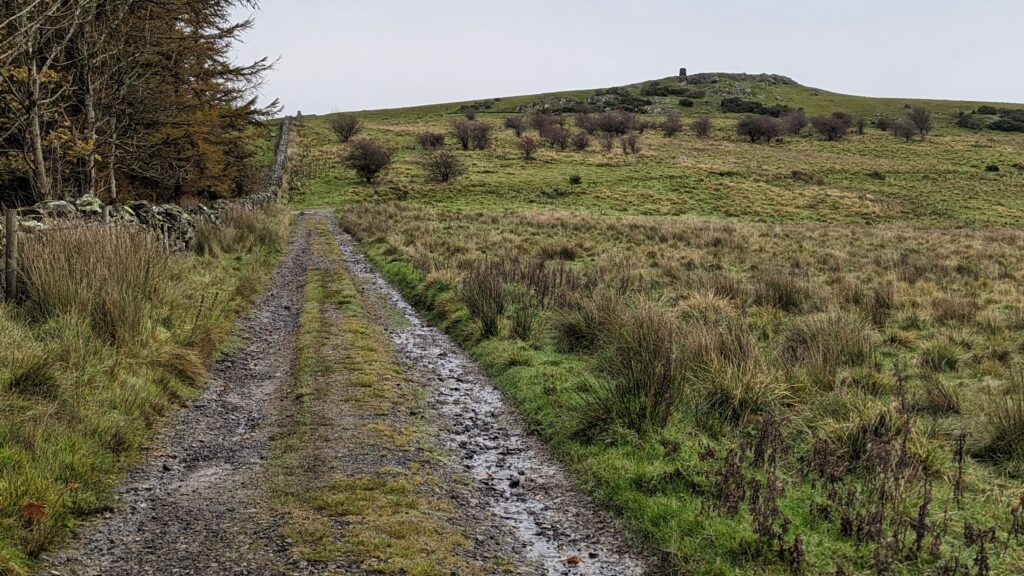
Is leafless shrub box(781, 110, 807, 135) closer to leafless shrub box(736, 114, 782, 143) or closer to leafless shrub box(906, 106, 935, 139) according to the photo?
leafless shrub box(736, 114, 782, 143)

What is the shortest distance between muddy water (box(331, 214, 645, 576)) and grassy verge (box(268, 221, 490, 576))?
0.39 meters

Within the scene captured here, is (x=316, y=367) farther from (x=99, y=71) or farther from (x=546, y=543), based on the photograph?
(x=99, y=71)

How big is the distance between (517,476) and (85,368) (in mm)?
4329

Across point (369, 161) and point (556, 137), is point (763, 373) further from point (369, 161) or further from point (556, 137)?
point (556, 137)

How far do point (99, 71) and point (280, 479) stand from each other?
15.0 m

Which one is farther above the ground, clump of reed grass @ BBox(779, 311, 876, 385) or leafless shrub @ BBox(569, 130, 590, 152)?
leafless shrub @ BBox(569, 130, 590, 152)

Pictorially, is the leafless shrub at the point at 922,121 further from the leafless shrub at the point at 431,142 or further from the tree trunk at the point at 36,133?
the tree trunk at the point at 36,133

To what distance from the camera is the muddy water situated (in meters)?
4.59

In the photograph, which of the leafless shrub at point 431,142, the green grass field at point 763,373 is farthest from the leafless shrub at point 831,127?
the green grass field at point 763,373

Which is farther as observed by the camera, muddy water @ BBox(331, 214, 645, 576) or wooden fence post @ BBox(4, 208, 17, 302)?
wooden fence post @ BBox(4, 208, 17, 302)

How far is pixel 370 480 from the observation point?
530 cm

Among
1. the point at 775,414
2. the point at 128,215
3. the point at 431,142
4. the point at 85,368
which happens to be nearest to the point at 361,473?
the point at 85,368

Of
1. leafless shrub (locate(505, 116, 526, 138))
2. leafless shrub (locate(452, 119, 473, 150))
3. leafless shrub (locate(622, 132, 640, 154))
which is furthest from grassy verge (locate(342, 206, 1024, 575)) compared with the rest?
leafless shrub (locate(505, 116, 526, 138))

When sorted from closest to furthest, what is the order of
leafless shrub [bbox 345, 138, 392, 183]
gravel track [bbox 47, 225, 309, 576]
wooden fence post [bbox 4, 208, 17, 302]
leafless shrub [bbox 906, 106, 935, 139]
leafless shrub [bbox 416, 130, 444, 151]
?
gravel track [bbox 47, 225, 309, 576], wooden fence post [bbox 4, 208, 17, 302], leafless shrub [bbox 345, 138, 392, 183], leafless shrub [bbox 416, 130, 444, 151], leafless shrub [bbox 906, 106, 935, 139]
